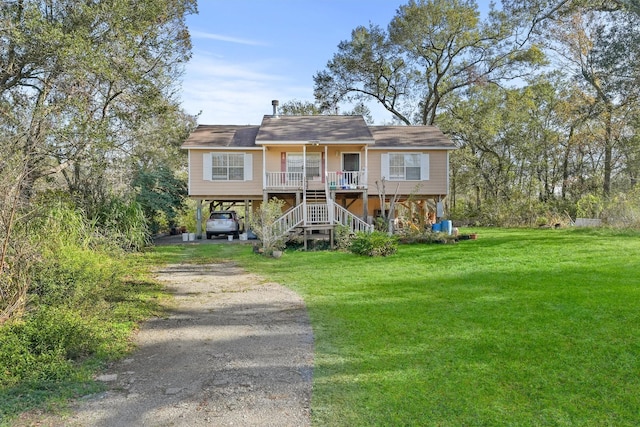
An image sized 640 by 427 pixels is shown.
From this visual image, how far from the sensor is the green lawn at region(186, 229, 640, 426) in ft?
10.2

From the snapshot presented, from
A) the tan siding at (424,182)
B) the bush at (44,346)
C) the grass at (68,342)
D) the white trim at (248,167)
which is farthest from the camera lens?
the tan siding at (424,182)

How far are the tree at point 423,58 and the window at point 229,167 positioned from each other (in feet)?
40.8

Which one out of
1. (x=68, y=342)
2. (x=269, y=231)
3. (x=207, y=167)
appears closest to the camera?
(x=68, y=342)

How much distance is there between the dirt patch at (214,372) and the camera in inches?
122

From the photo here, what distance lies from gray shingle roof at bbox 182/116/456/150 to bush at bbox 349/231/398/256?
7088 millimetres

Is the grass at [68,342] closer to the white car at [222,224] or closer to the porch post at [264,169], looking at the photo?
the porch post at [264,169]

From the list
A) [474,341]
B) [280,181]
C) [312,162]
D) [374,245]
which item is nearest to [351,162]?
[312,162]

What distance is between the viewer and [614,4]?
1134 centimetres

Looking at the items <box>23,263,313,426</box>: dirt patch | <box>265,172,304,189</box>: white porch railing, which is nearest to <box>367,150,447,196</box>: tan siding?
<box>265,172,304,189</box>: white porch railing

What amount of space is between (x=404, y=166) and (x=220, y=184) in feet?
29.2

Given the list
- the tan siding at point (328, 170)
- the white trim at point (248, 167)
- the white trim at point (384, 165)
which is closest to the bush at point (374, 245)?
Result: the tan siding at point (328, 170)

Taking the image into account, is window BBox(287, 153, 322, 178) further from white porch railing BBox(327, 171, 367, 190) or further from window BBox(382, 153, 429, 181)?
window BBox(382, 153, 429, 181)

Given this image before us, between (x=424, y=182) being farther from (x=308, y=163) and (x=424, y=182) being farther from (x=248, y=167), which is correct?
(x=248, y=167)

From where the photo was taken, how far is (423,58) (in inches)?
1067
